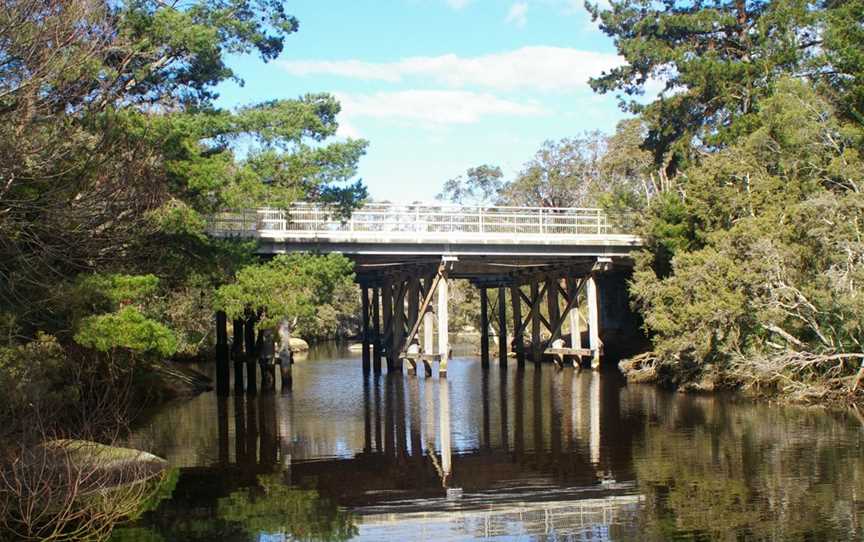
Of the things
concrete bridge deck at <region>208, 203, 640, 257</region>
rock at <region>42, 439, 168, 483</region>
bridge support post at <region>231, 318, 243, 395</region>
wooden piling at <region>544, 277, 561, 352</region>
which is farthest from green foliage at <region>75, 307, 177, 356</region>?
wooden piling at <region>544, 277, 561, 352</region>

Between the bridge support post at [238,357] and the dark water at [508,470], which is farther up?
the bridge support post at [238,357]

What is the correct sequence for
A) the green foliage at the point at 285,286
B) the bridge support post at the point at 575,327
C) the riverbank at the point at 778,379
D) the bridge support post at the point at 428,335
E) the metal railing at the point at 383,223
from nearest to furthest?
1. the riverbank at the point at 778,379
2. the green foliage at the point at 285,286
3. the metal railing at the point at 383,223
4. the bridge support post at the point at 428,335
5. the bridge support post at the point at 575,327

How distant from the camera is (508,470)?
669 inches

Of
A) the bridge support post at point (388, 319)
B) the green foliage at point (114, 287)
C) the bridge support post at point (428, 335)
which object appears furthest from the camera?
the bridge support post at point (388, 319)

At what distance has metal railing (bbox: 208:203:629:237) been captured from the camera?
30.0 m

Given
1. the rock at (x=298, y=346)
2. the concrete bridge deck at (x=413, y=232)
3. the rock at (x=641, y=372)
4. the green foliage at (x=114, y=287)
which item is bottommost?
the rock at (x=641, y=372)

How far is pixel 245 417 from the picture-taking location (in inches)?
991

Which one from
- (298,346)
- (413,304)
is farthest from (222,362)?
(298,346)

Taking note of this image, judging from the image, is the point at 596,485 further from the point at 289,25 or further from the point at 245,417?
the point at 289,25

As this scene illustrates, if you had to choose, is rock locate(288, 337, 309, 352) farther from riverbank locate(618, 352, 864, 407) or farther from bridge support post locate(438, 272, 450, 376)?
riverbank locate(618, 352, 864, 407)

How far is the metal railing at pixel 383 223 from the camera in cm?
3005

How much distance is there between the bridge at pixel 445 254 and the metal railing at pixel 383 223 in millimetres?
33

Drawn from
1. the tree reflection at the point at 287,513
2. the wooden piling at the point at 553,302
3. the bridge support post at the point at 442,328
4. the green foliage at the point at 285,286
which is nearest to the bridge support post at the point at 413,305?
the bridge support post at the point at 442,328

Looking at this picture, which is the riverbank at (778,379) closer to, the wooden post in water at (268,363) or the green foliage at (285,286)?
the green foliage at (285,286)
